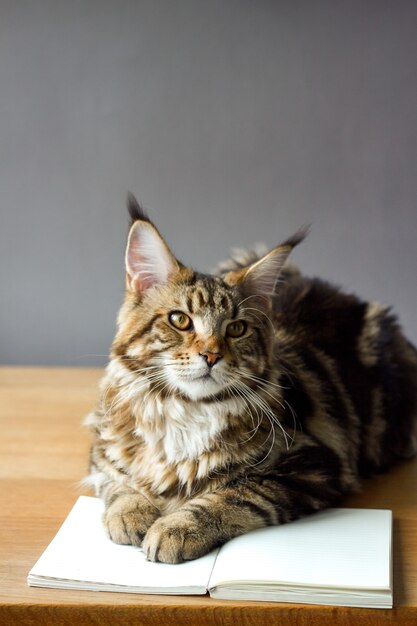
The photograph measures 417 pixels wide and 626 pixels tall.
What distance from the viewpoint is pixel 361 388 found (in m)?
1.80

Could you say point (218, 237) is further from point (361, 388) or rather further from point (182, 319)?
point (182, 319)

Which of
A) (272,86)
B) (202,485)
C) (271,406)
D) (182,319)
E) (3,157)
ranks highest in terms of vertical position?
(272,86)

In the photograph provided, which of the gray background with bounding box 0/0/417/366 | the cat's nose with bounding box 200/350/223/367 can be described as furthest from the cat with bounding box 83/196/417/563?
the gray background with bounding box 0/0/417/366

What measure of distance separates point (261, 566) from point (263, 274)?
514mm

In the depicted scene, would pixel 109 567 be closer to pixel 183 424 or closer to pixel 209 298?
pixel 183 424

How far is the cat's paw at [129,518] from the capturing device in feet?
4.48

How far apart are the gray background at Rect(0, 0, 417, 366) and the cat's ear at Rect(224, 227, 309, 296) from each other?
126 centimetres

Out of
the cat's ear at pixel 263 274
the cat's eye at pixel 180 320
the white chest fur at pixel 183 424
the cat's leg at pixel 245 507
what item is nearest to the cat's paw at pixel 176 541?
the cat's leg at pixel 245 507

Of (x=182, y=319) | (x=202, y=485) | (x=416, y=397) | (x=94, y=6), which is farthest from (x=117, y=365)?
(x=94, y=6)

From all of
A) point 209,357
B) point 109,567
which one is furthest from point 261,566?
point 209,357

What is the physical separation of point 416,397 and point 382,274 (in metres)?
0.94

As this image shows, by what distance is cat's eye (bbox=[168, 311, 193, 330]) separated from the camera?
4.71ft

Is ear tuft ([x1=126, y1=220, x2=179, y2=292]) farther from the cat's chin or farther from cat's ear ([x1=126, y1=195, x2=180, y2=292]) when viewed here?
the cat's chin

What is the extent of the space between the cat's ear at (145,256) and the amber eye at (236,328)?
0.14m
